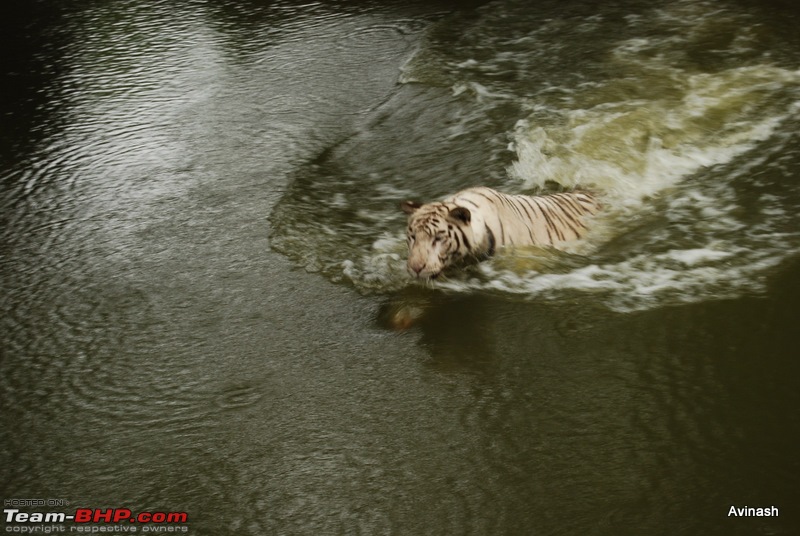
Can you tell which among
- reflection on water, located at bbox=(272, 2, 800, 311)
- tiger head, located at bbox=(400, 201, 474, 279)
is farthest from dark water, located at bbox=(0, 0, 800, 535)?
tiger head, located at bbox=(400, 201, 474, 279)

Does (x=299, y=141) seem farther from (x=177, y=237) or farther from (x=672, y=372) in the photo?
(x=672, y=372)

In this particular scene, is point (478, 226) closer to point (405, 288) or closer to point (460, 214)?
point (460, 214)

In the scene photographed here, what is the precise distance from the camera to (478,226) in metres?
3.21

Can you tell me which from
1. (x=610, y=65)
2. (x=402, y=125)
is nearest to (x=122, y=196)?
(x=402, y=125)

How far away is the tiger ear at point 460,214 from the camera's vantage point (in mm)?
3100

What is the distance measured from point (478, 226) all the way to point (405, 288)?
1.22 feet

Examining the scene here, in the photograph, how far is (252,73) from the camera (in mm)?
5434

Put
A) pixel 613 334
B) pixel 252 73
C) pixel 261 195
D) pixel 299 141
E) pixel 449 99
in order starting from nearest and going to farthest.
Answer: pixel 613 334
pixel 261 195
pixel 299 141
pixel 449 99
pixel 252 73

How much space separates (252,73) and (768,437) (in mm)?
4112

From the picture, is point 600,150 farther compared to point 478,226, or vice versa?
point 600,150
